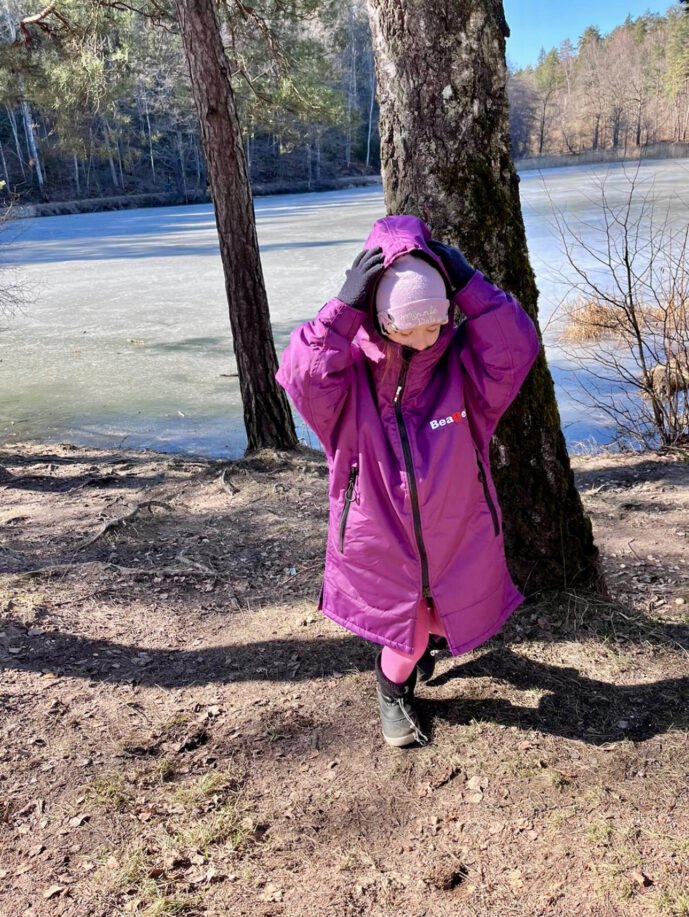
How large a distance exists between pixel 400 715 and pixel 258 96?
6.29m

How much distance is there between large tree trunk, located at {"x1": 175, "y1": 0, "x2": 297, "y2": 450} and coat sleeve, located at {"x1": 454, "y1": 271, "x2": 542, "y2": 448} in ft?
12.5

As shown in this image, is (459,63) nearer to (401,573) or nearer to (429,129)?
(429,129)

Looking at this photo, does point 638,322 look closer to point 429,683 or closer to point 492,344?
point 429,683

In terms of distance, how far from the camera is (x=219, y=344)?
10.3m

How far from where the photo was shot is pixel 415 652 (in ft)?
6.63

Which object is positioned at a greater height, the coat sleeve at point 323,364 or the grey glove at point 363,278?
the grey glove at point 363,278

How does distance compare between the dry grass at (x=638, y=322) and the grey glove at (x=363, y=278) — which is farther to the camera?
the dry grass at (x=638, y=322)

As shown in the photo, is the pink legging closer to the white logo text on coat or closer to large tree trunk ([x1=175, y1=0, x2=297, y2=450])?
the white logo text on coat

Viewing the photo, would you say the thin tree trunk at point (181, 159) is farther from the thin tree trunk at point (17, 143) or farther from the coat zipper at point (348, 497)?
the coat zipper at point (348, 497)

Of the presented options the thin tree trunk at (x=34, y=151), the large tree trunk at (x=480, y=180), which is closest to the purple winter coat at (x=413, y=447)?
the large tree trunk at (x=480, y=180)

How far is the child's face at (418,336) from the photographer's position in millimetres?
1724

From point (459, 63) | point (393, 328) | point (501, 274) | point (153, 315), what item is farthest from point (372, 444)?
point (153, 315)

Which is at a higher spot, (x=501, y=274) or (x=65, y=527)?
(x=501, y=274)

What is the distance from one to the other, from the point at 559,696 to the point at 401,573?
2.58ft
